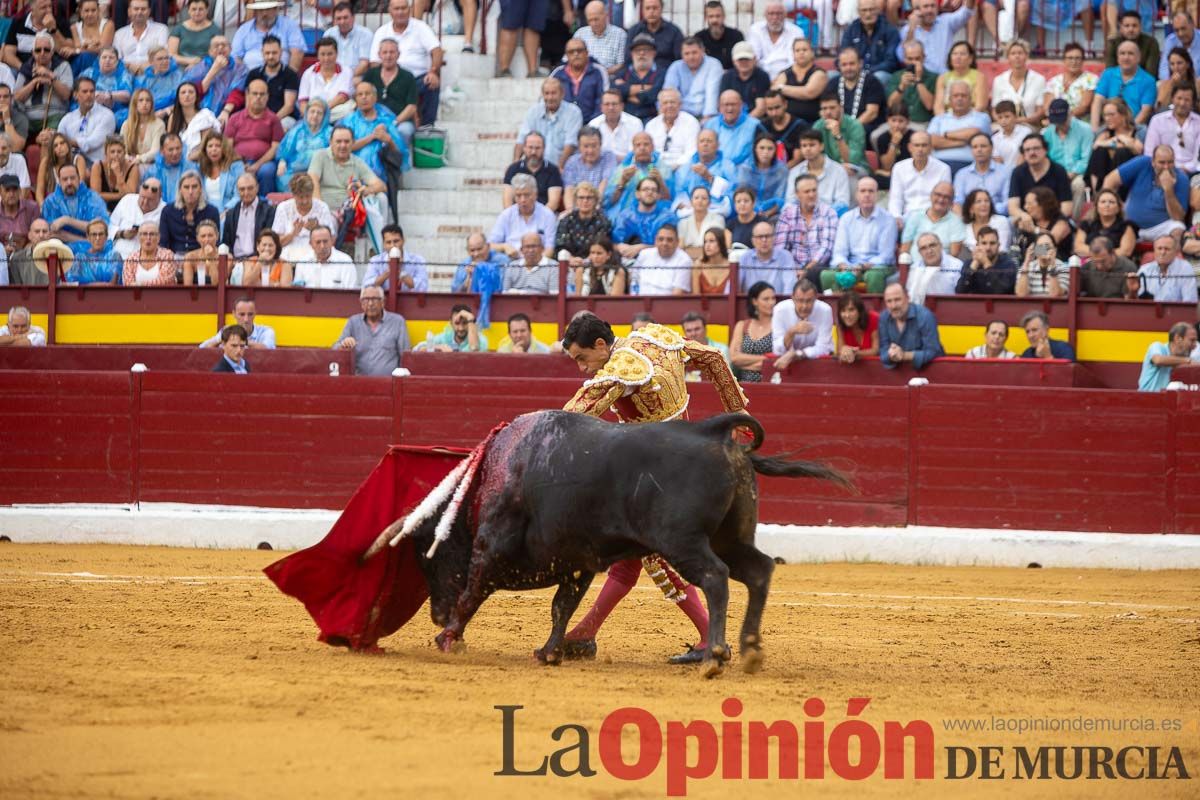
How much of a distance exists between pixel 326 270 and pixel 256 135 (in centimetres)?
201

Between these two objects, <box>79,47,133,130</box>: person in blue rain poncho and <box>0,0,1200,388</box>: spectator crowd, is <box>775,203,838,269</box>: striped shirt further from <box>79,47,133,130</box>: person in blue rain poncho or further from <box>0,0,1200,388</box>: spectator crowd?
<box>79,47,133,130</box>: person in blue rain poncho

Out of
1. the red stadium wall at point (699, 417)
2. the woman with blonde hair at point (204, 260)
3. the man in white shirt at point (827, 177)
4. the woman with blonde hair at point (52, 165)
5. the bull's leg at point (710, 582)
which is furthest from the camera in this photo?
the woman with blonde hair at point (52, 165)

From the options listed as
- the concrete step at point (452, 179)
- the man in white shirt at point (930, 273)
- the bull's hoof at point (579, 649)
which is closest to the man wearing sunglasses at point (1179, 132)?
the man in white shirt at point (930, 273)

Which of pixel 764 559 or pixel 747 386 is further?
pixel 747 386

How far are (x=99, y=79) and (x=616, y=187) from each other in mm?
5144

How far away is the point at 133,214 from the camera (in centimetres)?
1298

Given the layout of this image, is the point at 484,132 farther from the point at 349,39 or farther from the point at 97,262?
the point at 97,262

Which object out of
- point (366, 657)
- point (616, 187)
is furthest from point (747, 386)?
point (366, 657)

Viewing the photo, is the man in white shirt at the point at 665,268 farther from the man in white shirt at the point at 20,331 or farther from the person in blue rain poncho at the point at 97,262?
the man in white shirt at the point at 20,331

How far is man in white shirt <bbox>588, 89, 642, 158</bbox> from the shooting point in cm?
1262

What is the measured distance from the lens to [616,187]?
12195mm

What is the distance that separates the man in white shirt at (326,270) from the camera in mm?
11805

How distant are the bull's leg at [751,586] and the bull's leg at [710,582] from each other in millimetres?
132

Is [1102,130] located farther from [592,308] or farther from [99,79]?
[99,79]
